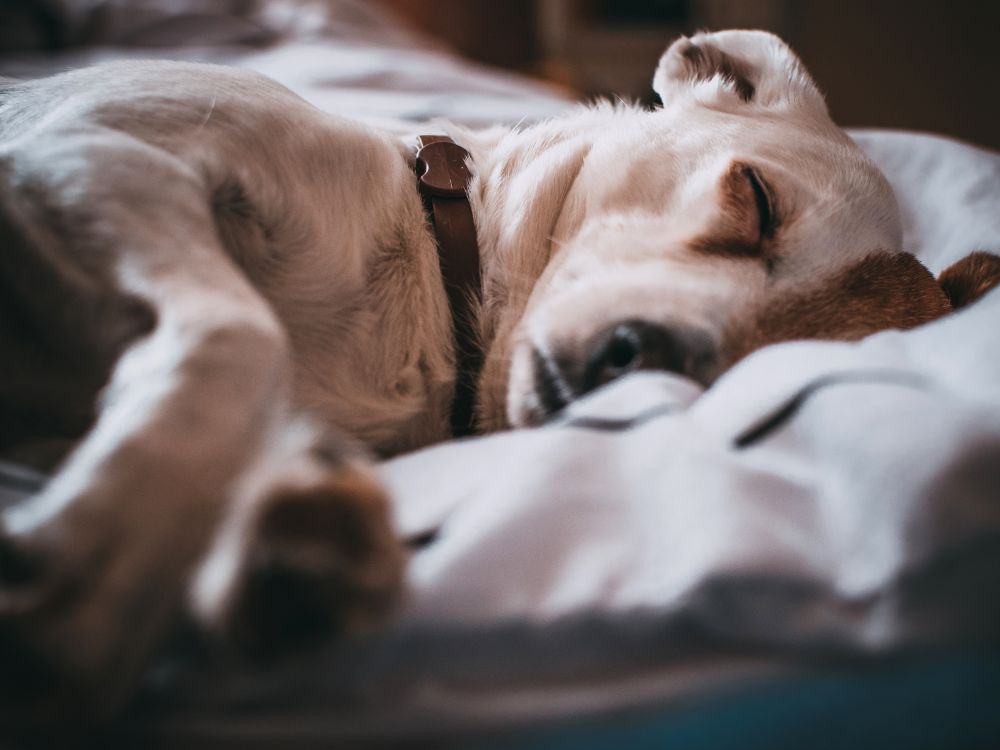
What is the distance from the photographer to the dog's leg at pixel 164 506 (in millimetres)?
535

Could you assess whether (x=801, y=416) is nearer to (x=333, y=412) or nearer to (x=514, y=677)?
(x=514, y=677)

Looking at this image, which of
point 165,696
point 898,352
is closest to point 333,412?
point 165,696

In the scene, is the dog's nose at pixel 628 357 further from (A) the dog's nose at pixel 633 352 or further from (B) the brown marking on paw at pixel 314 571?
(B) the brown marking on paw at pixel 314 571

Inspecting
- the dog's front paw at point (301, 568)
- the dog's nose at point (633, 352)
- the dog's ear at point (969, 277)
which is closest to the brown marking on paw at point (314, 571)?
the dog's front paw at point (301, 568)

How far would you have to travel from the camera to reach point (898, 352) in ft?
2.90

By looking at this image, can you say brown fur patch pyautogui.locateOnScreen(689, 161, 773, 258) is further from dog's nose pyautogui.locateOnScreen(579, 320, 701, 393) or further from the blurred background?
the blurred background

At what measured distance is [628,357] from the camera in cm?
99

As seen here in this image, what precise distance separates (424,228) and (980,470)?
2.87 ft

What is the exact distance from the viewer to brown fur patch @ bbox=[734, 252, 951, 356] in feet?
3.65

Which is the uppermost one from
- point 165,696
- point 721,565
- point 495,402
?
point 721,565

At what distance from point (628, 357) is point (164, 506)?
A: 582 millimetres

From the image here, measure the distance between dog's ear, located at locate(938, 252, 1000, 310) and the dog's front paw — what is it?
3.42ft

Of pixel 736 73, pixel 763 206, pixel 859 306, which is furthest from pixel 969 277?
pixel 736 73

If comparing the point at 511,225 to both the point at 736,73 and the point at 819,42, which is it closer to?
the point at 736,73
